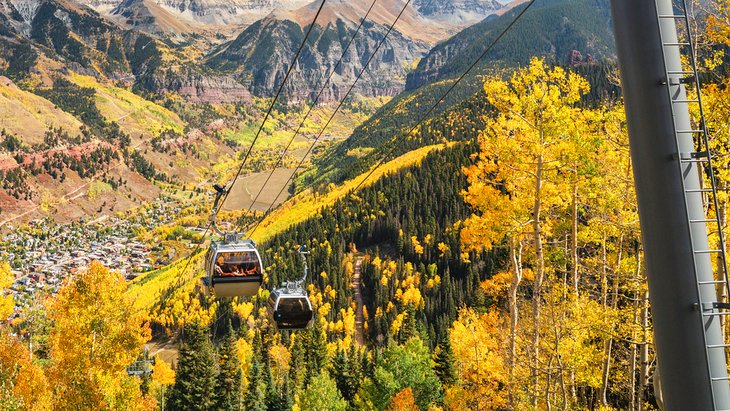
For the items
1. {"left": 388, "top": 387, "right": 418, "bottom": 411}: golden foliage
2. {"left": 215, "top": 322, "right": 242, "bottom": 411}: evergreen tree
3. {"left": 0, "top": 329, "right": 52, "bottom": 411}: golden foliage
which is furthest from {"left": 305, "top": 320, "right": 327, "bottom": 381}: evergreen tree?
{"left": 0, "top": 329, "right": 52, "bottom": 411}: golden foliage

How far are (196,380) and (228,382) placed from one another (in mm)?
4072

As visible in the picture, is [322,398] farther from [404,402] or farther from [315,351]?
[315,351]

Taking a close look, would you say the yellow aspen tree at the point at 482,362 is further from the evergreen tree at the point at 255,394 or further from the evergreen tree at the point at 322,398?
the evergreen tree at the point at 255,394

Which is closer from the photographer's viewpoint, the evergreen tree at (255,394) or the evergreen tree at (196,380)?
the evergreen tree at (196,380)

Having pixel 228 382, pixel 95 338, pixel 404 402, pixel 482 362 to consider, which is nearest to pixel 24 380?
pixel 95 338

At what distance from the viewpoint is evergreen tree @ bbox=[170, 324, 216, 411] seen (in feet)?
181

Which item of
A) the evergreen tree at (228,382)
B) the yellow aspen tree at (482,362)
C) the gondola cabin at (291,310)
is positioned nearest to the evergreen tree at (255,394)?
the evergreen tree at (228,382)

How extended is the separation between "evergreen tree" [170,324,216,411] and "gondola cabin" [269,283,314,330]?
39.9 m

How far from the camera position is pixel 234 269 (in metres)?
18.3

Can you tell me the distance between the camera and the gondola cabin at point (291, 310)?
19.6 meters

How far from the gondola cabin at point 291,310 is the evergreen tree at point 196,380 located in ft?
131

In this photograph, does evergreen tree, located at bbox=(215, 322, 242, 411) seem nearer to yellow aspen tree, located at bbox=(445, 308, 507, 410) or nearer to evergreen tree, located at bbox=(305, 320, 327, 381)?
evergreen tree, located at bbox=(305, 320, 327, 381)

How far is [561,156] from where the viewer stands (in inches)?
580

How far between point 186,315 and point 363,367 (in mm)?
82088
